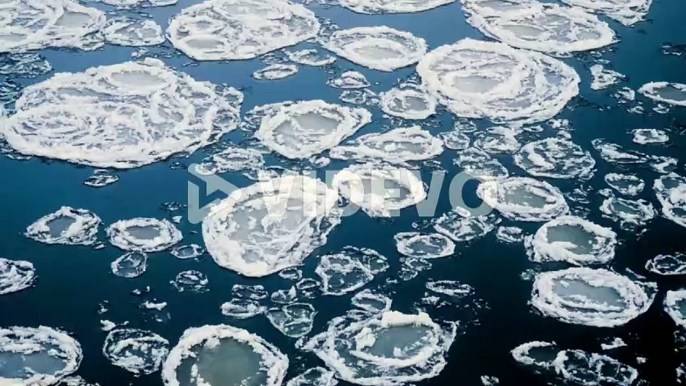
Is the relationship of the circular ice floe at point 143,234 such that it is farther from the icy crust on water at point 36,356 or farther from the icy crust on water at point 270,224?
the icy crust on water at point 36,356

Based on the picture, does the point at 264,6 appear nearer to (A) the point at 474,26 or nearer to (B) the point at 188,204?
(A) the point at 474,26

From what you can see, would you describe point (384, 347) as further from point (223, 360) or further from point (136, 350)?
point (136, 350)

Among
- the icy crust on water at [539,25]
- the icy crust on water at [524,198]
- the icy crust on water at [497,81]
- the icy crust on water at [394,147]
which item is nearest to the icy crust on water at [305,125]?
the icy crust on water at [394,147]

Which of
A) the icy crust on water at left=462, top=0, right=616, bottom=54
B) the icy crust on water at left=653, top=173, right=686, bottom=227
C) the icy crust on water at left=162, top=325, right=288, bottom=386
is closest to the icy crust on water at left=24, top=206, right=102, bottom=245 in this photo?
the icy crust on water at left=162, top=325, right=288, bottom=386

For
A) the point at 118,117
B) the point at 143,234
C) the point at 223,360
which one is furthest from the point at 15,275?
the point at 118,117

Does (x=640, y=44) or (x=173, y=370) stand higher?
(x=640, y=44)

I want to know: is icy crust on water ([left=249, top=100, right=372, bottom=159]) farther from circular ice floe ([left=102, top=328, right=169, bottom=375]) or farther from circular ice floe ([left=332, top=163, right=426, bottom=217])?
circular ice floe ([left=102, top=328, right=169, bottom=375])

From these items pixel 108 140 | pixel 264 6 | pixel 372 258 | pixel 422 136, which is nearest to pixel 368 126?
pixel 422 136
